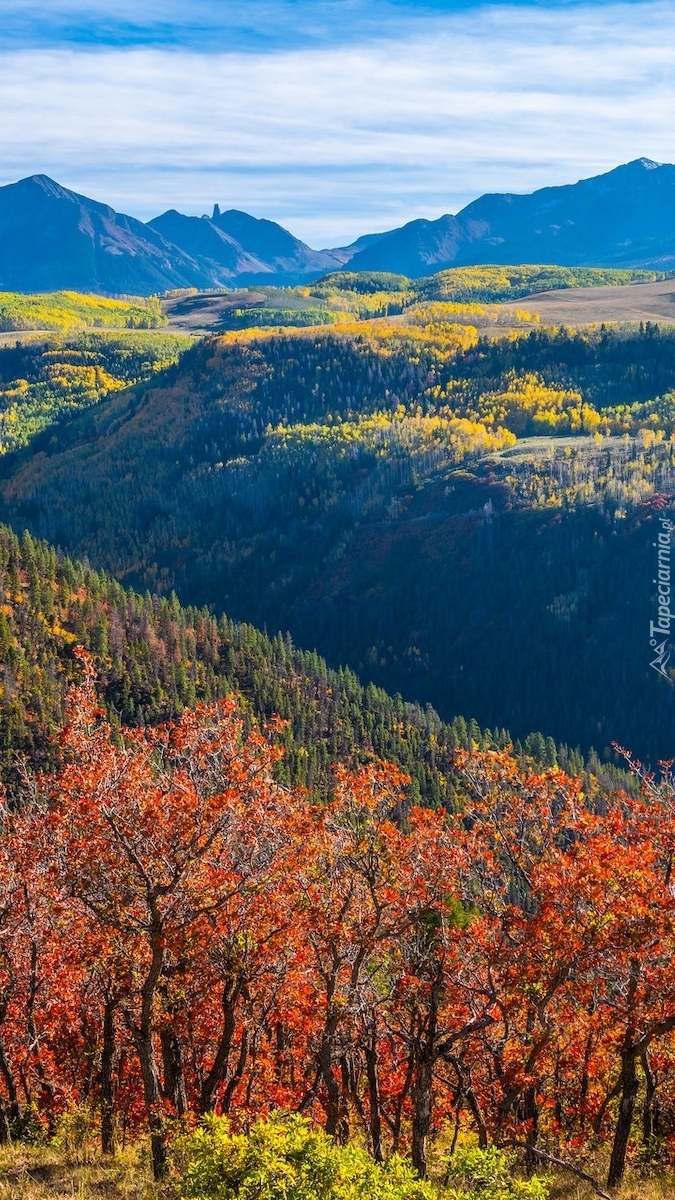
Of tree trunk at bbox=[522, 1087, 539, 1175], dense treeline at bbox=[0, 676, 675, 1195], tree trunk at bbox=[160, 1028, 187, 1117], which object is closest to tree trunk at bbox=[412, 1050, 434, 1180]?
dense treeline at bbox=[0, 676, 675, 1195]

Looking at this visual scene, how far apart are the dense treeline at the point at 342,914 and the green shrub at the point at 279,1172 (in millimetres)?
8756

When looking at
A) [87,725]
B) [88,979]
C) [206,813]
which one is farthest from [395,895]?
[88,979]

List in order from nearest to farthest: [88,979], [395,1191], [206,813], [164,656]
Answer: [395,1191], [206,813], [88,979], [164,656]

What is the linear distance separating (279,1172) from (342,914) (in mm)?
13542

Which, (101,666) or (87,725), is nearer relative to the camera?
(87,725)

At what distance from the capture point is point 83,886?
35500 millimetres

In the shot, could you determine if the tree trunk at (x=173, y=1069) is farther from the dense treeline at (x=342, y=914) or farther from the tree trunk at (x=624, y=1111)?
the tree trunk at (x=624, y=1111)

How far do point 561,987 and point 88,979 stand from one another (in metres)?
24.9

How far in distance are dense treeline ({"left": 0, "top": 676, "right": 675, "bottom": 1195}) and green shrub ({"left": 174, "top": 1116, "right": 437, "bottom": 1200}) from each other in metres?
8.76

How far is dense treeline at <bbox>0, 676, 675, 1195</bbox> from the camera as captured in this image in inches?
1387

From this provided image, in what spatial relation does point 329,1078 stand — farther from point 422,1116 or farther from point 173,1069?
point 173,1069

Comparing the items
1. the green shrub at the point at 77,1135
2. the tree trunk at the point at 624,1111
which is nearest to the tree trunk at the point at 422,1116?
the tree trunk at the point at 624,1111

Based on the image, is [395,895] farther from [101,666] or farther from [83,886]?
[101,666]

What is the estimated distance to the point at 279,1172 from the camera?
90.4ft
